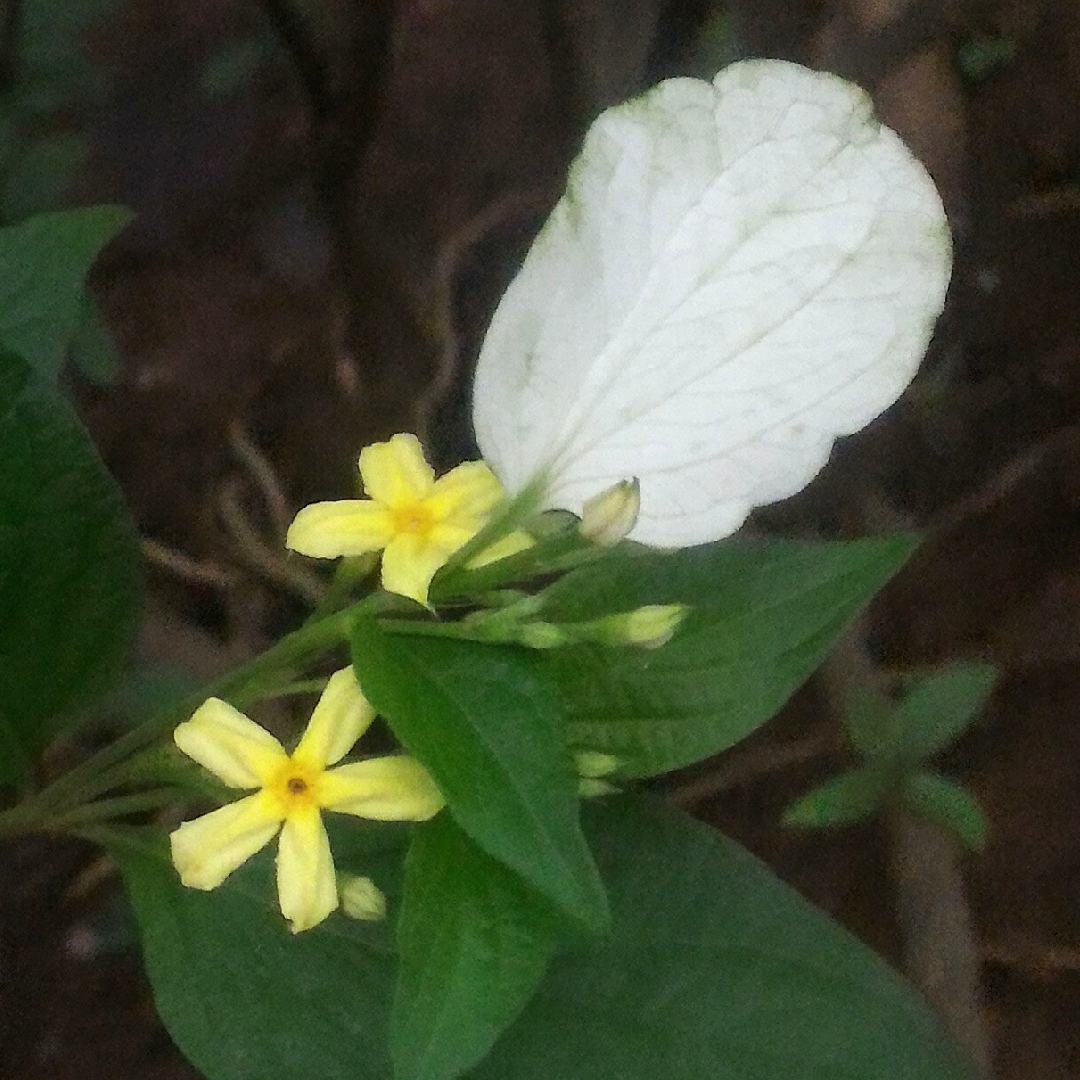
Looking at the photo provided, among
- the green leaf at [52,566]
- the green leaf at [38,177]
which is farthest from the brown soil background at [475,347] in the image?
the green leaf at [52,566]

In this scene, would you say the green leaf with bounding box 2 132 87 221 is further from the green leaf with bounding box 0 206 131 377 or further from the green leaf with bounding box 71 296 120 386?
the green leaf with bounding box 0 206 131 377

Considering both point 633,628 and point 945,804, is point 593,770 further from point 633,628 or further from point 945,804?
point 945,804

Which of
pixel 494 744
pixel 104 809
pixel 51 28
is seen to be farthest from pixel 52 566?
pixel 51 28

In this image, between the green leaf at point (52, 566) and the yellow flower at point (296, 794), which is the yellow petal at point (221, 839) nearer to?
the yellow flower at point (296, 794)

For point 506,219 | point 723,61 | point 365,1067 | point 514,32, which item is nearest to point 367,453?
point 365,1067

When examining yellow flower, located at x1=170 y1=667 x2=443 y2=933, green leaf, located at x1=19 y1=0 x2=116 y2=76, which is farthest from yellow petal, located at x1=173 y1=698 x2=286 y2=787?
green leaf, located at x1=19 y1=0 x2=116 y2=76

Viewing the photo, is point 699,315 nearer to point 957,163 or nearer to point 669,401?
point 669,401
